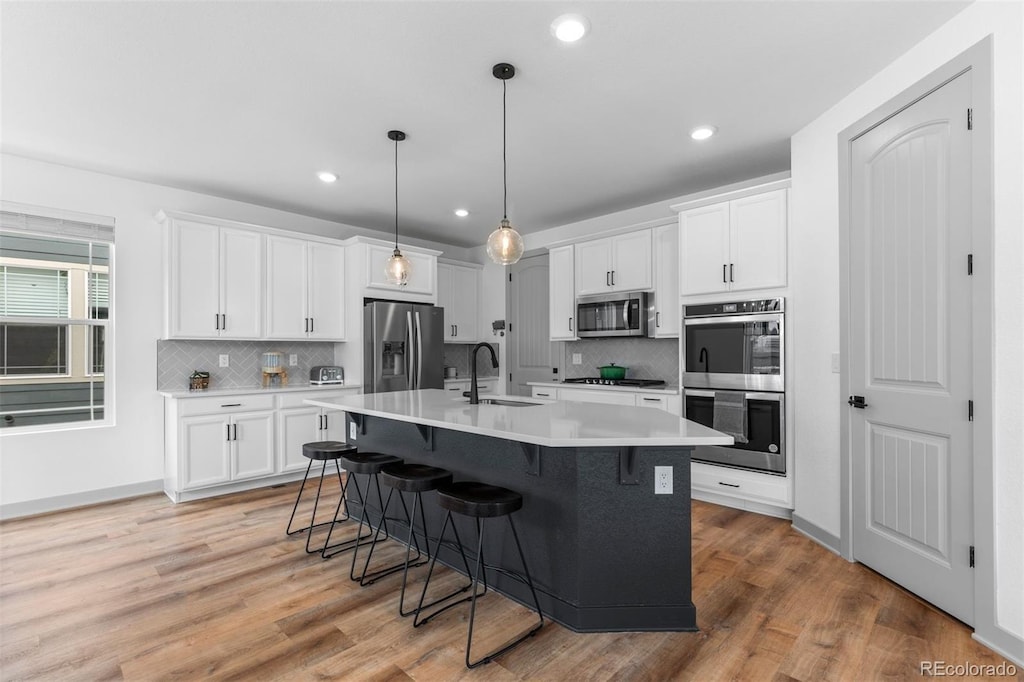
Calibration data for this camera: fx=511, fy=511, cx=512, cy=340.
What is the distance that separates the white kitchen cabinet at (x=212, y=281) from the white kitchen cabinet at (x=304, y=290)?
126 mm

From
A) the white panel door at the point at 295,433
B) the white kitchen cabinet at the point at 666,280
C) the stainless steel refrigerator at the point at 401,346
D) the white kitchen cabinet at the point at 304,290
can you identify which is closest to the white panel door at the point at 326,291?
the white kitchen cabinet at the point at 304,290

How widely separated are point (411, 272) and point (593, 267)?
1.85m

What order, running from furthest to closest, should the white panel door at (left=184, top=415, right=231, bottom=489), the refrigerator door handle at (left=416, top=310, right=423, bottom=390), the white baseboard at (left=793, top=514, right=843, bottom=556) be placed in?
the refrigerator door handle at (left=416, top=310, right=423, bottom=390) < the white panel door at (left=184, top=415, right=231, bottom=489) < the white baseboard at (left=793, top=514, right=843, bottom=556)

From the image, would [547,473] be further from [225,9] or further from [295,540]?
[225,9]

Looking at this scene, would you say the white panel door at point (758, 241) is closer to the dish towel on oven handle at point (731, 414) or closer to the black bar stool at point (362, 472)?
the dish towel on oven handle at point (731, 414)

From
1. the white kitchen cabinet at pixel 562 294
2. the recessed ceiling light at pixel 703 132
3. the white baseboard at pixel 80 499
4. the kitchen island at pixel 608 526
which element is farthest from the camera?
the white kitchen cabinet at pixel 562 294

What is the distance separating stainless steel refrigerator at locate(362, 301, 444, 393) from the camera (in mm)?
5270

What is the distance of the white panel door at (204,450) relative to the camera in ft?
13.6

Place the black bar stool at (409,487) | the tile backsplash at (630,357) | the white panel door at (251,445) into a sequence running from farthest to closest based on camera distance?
the tile backsplash at (630,357), the white panel door at (251,445), the black bar stool at (409,487)

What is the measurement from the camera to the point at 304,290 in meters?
5.04

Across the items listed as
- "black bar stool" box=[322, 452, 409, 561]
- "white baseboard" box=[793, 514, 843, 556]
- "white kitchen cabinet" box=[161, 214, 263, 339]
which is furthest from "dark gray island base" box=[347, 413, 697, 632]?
"white kitchen cabinet" box=[161, 214, 263, 339]

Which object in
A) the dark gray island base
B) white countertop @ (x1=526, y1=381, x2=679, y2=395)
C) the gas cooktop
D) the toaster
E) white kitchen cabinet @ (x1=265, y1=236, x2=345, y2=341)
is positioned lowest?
the dark gray island base

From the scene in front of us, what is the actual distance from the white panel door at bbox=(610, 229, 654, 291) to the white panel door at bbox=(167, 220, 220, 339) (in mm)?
3672

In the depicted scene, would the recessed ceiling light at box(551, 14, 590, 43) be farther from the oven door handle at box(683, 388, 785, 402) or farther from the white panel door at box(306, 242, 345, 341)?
the white panel door at box(306, 242, 345, 341)
